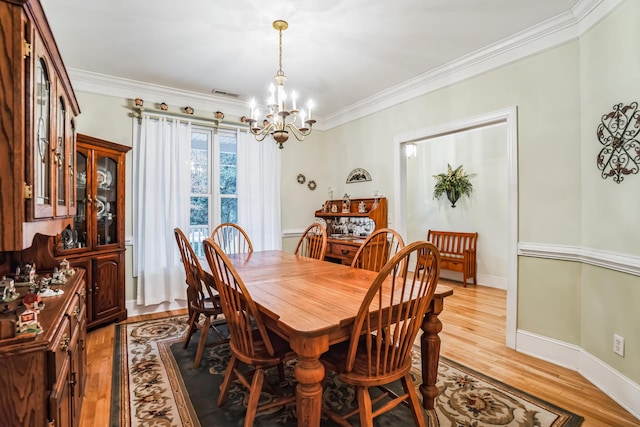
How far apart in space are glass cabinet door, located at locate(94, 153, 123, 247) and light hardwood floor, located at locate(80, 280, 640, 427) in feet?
3.04

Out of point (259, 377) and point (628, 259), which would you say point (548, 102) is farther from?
point (259, 377)

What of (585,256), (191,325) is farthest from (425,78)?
(191,325)

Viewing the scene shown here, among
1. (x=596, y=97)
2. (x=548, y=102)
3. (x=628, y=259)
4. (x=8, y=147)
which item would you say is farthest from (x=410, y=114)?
(x=8, y=147)

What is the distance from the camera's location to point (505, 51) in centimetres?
281

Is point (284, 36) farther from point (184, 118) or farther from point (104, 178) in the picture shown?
point (104, 178)

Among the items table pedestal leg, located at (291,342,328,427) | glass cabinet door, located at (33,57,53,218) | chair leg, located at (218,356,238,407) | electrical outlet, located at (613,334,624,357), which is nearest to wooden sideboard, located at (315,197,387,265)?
chair leg, located at (218,356,238,407)

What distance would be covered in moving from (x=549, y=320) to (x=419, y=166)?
395 centimetres

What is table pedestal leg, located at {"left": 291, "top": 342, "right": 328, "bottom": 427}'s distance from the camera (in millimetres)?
1328

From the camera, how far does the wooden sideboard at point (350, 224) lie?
13.0ft

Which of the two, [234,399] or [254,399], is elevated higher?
[254,399]

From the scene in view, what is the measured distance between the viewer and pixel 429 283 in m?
1.56

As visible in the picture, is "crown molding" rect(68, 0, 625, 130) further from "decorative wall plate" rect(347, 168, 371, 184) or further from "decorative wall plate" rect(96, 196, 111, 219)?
"decorative wall plate" rect(96, 196, 111, 219)

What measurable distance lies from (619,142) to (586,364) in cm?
157

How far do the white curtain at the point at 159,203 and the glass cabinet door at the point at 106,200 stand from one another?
0.31m
